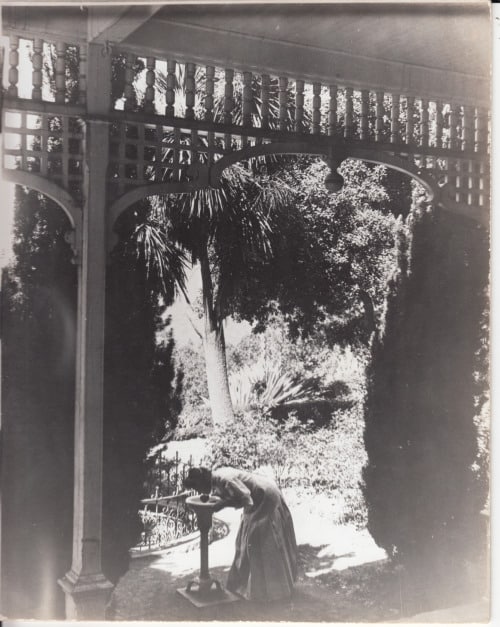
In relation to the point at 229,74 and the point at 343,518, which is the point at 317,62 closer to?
the point at 229,74

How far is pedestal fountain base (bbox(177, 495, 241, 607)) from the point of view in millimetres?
3209

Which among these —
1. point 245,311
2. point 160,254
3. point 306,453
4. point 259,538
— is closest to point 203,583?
point 259,538

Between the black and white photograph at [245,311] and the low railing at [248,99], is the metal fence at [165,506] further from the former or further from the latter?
the low railing at [248,99]

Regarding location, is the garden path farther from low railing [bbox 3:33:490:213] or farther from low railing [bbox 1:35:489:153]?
low railing [bbox 1:35:489:153]

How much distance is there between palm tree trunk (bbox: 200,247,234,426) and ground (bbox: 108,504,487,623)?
0.45 m

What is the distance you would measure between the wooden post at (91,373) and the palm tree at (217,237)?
229 mm

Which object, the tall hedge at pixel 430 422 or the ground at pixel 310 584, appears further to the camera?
the tall hedge at pixel 430 422

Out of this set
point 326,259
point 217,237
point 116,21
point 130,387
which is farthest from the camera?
point 326,259

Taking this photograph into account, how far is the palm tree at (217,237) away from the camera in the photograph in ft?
10.7

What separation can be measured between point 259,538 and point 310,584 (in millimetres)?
303

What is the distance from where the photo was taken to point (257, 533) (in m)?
3.29

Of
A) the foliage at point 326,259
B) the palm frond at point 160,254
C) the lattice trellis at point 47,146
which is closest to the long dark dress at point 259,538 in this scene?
the foliage at point 326,259

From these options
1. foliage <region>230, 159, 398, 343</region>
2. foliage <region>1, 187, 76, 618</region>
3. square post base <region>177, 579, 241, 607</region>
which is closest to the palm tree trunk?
foliage <region>230, 159, 398, 343</region>

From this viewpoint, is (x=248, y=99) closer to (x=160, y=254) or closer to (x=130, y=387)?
(x=160, y=254)
